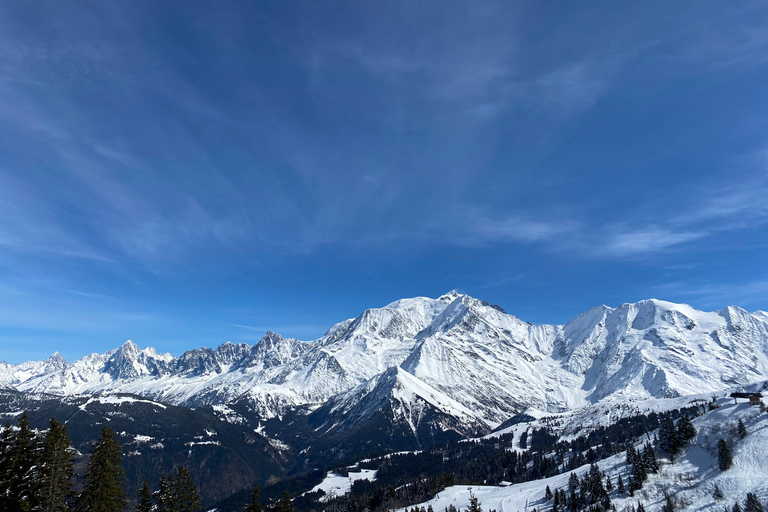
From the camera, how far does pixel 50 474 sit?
132ft

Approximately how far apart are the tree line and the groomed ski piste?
9334 centimetres

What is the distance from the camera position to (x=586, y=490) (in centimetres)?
14838

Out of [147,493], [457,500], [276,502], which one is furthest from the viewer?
[457,500]

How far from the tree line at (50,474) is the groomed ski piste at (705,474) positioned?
93.3m

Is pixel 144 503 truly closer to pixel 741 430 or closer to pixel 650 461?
pixel 650 461

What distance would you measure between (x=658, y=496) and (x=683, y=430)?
37.6m

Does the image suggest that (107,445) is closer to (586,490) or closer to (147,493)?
(147,493)

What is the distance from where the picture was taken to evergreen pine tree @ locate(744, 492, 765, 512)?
355 feet

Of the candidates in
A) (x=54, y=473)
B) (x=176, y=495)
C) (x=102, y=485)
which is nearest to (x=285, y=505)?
(x=176, y=495)

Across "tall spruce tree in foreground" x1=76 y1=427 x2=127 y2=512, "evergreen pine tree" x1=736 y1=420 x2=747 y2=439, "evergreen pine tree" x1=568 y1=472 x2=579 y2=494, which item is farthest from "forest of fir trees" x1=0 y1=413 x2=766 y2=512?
"evergreen pine tree" x1=736 y1=420 x2=747 y2=439

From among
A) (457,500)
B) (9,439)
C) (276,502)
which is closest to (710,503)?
(457,500)

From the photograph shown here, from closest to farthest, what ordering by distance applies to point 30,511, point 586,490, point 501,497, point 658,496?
point 30,511
point 658,496
point 586,490
point 501,497

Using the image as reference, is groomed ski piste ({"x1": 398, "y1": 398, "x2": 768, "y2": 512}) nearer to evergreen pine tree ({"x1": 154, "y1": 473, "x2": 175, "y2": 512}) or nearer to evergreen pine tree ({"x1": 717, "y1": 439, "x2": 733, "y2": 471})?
evergreen pine tree ({"x1": 717, "y1": 439, "x2": 733, "y2": 471})

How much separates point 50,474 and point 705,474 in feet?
538
